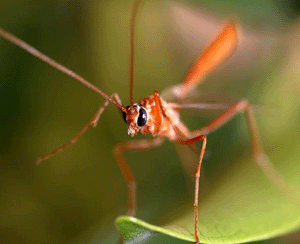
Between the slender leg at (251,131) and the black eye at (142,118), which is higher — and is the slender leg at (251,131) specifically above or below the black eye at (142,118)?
below

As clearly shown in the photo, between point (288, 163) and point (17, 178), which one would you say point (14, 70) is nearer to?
point (17, 178)

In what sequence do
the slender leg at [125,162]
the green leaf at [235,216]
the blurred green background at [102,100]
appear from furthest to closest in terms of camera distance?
the slender leg at [125,162] < the blurred green background at [102,100] < the green leaf at [235,216]

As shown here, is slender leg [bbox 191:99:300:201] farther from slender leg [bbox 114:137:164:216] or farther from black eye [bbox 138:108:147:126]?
black eye [bbox 138:108:147:126]

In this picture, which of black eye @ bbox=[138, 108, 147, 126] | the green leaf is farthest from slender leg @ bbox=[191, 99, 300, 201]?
black eye @ bbox=[138, 108, 147, 126]

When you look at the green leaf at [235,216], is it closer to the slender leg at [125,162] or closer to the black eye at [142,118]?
the slender leg at [125,162]

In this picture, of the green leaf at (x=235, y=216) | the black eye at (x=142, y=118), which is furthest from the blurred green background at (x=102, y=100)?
the black eye at (x=142, y=118)

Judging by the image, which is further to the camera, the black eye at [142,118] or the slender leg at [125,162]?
the slender leg at [125,162]

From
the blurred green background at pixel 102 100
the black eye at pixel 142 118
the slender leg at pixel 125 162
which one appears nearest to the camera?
the black eye at pixel 142 118
